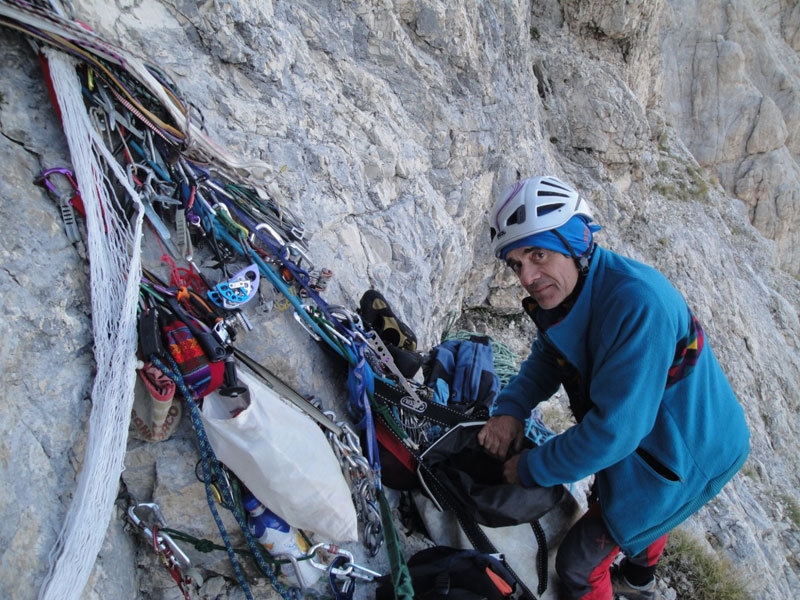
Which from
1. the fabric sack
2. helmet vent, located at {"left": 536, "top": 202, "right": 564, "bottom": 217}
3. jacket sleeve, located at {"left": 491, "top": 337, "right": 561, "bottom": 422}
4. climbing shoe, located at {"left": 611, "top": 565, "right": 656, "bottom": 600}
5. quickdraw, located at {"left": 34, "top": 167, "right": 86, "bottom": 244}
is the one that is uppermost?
helmet vent, located at {"left": 536, "top": 202, "right": 564, "bottom": 217}

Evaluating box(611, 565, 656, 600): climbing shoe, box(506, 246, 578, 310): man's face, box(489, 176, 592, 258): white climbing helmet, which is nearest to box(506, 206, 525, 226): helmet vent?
box(489, 176, 592, 258): white climbing helmet

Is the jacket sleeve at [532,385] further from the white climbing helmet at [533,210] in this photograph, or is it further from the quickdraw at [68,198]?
the quickdraw at [68,198]

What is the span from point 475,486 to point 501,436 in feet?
1.08

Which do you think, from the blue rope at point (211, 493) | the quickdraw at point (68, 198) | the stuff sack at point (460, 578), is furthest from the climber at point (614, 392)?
the quickdraw at point (68, 198)

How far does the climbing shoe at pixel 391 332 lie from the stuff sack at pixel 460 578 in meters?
0.96

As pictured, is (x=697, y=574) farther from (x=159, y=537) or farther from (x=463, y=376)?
(x=159, y=537)

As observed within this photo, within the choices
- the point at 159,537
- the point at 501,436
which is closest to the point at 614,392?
the point at 501,436

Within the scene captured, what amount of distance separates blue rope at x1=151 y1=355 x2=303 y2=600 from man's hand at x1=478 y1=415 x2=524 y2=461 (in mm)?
1261

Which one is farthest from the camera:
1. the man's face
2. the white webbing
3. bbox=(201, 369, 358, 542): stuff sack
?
the man's face

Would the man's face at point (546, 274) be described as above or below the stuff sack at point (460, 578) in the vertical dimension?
above

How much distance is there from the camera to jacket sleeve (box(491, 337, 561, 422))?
2.88 meters

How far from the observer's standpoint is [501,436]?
2.72 meters

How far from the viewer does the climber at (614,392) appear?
1.98m

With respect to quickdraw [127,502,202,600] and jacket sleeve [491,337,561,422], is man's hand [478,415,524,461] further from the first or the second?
quickdraw [127,502,202,600]
